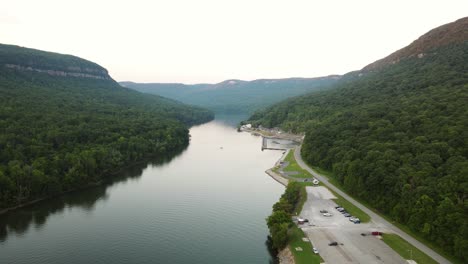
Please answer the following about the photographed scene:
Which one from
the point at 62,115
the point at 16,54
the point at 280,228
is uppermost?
the point at 16,54

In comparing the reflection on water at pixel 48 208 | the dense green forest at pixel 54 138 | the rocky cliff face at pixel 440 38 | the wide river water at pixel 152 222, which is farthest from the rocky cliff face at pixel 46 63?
the rocky cliff face at pixel 440 38

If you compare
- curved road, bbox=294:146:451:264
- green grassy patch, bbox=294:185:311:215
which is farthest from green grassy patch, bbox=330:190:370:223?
green grassy patch, bbox=294:185:311:215

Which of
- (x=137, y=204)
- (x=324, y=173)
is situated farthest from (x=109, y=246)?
(x=324, y=173)

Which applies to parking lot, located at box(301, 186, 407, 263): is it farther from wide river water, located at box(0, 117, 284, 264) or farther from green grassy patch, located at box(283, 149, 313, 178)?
green grassy patch, located at box(283, 149, 313, 178)

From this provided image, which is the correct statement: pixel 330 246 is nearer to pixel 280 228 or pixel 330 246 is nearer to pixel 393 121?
pixel 280 228

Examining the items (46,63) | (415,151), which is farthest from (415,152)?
(46,63)

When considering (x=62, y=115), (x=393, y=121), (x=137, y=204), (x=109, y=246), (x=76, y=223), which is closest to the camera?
(x=109, y=246)
